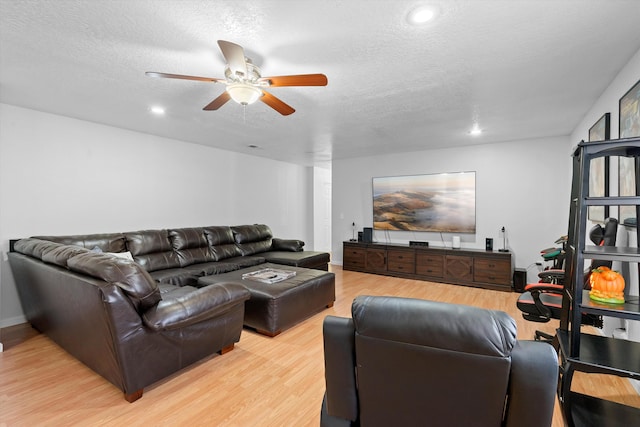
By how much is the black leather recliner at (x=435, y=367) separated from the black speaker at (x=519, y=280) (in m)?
4.28

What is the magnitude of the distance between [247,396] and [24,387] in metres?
1.67

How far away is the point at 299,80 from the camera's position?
77.7 inches

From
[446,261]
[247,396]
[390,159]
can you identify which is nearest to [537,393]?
[247,396]

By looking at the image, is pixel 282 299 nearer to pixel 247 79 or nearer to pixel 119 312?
pixel 119 312

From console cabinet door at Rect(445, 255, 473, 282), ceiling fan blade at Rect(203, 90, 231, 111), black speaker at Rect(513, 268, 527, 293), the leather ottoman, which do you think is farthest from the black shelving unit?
console cabinet door at Rect(445, 255, 473, 282)

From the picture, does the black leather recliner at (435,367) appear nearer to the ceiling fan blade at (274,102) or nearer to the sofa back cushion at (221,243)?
the ceiling fan blade at (274,102)

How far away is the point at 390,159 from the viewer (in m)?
5.99

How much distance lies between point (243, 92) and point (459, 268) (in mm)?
4463

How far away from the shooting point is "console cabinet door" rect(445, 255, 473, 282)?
15.8ft

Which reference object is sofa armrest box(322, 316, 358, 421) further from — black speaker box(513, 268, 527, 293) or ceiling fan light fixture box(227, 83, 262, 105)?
black speaker box(513, 268, 527, 293)

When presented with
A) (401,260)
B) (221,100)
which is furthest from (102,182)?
(401,260)

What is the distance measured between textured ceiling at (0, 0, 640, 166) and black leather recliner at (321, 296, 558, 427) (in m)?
1.63

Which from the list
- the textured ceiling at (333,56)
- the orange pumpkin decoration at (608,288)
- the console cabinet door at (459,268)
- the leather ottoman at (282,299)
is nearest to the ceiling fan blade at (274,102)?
the textured ceiling at (333,56)

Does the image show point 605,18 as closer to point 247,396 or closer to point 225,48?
point 225,48
